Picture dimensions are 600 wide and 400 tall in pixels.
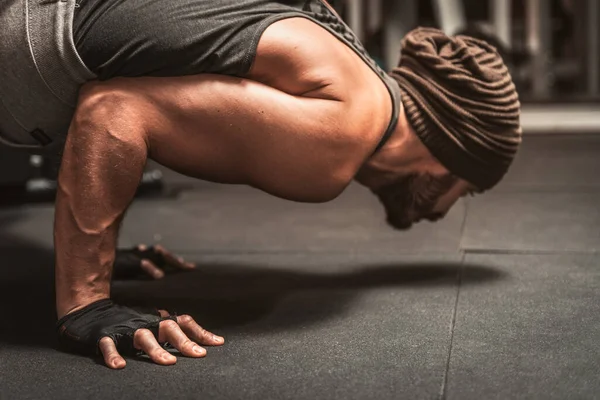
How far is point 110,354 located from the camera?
1.22m

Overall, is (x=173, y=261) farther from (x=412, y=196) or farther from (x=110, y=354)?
(x=110, y=354)

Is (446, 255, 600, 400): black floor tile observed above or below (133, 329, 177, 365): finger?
below

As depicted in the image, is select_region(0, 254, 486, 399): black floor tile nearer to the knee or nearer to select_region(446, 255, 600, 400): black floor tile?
select_region(446, 255, 600, 400): black floor tile

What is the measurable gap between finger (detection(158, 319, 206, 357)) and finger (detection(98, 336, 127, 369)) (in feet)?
0.22

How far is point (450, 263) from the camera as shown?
1.82 meters

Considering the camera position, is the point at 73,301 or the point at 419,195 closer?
the point at 73,301

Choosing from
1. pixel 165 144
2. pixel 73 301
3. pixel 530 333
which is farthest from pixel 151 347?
pixel 530 333

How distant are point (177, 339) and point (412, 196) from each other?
584 millimetres

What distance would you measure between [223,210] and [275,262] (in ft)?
2.21

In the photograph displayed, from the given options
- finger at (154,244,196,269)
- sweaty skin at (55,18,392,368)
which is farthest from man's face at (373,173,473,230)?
finger at (154,244,196,269)

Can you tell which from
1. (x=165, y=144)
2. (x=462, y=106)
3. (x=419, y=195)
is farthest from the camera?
(x=419, y=195)

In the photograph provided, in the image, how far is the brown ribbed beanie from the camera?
59.3 inches

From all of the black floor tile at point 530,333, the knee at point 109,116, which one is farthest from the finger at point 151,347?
the black floor tile at point 530,333

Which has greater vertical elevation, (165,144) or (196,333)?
(165,144)
